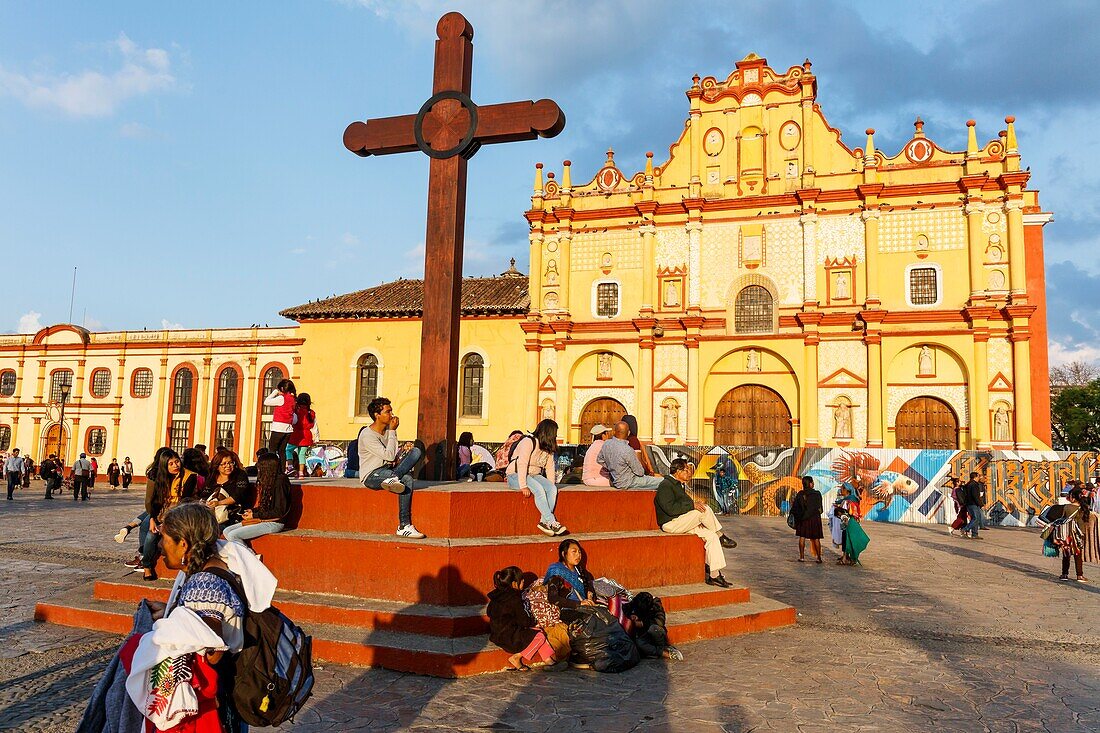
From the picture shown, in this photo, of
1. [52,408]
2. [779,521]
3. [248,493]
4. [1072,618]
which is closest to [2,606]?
[248,493]

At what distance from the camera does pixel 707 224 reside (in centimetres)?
2770

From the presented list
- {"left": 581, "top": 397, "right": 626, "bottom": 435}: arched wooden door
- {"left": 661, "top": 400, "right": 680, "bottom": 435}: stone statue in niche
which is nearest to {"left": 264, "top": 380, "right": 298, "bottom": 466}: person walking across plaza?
{"left": 661, "top": 400, "right": 680, "bottom": 435}: stone statue in niche

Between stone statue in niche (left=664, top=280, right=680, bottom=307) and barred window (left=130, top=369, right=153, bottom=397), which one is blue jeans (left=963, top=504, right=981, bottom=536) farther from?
barred window (left=130, top=369, right=153, bottom=397)

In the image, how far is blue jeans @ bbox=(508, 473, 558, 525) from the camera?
23.9 feet

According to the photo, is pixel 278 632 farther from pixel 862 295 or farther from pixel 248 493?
pixel 862 295

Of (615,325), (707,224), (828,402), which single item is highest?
(707,224)

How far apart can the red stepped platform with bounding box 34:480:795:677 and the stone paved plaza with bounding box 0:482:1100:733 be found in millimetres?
208

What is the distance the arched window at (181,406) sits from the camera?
117 ft

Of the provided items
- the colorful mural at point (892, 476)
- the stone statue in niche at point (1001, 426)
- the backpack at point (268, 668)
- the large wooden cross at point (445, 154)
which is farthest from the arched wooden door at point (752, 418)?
the backpack at point (268, 668)

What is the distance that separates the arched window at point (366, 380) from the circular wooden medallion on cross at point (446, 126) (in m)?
23.6

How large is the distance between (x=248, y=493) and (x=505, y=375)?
880 inches

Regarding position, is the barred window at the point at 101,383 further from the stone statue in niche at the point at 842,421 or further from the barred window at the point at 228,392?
the stone statue in niche at the point at 842,421

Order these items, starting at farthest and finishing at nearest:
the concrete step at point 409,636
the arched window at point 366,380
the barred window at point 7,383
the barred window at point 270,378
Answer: the barred window at point 7,383 → the barred window at point 270,378 → the arched window at point 366,380 → the concrete step at point 409,636

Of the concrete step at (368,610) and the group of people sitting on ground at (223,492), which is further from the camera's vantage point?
the group of people sitting on ground at (223,492)
